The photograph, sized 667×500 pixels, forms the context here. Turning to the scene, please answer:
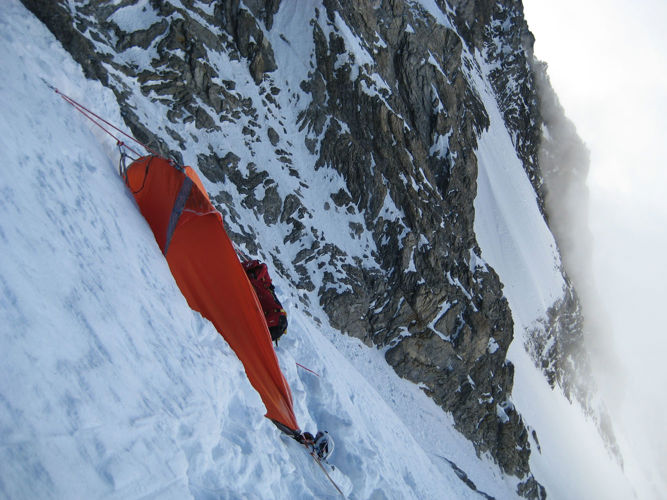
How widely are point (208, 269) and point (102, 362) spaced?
2.67m

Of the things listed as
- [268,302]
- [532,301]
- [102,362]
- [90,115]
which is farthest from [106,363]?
[532,301]

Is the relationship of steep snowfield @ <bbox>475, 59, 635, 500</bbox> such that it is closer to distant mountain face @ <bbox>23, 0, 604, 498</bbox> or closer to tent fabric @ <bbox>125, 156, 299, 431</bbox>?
distant mountain face @ <bbox>23, 0, 604, 498</bbox>

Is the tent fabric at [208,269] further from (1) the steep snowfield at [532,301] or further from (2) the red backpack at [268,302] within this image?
(1) the steep snowfield at [532,301]

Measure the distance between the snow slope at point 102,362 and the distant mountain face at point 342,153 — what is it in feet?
25.8

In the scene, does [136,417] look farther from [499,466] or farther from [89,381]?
[499,466]

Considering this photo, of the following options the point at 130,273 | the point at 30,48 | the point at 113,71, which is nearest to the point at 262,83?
the point at 113,71

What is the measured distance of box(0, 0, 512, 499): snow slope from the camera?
9.43ft

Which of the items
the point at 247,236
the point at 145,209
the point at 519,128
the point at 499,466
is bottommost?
the point at 499,466

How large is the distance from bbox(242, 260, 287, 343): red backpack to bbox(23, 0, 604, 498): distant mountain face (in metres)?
7.37

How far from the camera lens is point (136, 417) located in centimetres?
346

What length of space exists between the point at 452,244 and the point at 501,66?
1065 inches

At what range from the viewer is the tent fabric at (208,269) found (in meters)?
5.93

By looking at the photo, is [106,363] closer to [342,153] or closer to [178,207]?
[178,207]

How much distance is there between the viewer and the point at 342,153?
68.0ft
